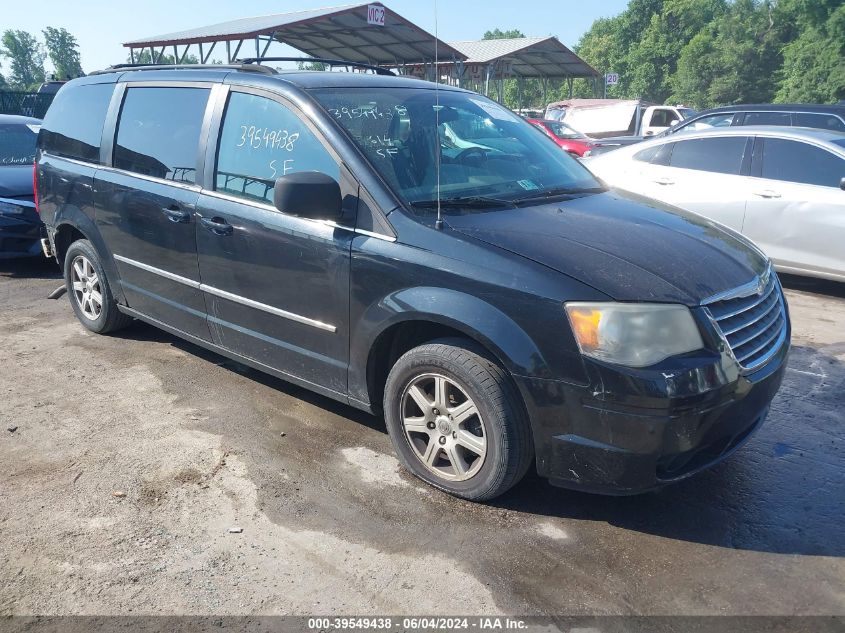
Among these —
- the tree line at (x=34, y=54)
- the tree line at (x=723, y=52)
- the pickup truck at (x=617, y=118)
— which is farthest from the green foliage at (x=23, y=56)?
the pickup truck at (x=617, y=118)

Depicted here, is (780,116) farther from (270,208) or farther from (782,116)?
(270,208)

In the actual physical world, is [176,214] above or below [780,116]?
below

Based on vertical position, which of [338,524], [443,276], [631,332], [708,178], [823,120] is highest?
[823,120]

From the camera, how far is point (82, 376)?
4715mm

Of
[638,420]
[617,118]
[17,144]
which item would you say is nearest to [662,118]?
[617,118]

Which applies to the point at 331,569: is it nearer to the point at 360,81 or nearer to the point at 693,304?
the point at 693,304

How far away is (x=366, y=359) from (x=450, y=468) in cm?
66

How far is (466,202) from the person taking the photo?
343 cm

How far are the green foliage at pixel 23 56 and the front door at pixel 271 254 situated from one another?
122229 millimetres

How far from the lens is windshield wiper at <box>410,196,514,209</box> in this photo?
3344 mm

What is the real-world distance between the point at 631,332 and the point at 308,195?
1541 millimetres

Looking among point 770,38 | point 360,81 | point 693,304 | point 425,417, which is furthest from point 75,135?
point 770,38

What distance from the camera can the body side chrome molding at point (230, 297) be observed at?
3.61m

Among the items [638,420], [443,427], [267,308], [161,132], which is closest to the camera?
[638,420]
